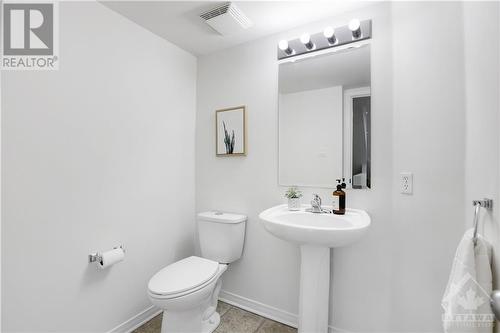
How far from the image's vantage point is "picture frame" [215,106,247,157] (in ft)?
6.47

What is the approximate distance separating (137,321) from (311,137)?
1.88m

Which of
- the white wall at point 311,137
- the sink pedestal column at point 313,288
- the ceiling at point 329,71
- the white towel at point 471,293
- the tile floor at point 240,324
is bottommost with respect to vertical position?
the tile floor at point 240,324

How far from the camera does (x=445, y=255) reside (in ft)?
3.71

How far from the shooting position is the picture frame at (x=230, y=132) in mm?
1973

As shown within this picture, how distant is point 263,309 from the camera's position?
186 centimetres

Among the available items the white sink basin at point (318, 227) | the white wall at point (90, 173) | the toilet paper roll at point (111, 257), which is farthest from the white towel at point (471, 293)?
the white wall at point (90, 173)

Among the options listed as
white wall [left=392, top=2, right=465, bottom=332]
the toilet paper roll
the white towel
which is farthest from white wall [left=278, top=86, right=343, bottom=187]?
the toilet paper roll

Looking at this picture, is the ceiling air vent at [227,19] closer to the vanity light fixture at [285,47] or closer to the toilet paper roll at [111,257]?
the vanity light fixture at [285,47]

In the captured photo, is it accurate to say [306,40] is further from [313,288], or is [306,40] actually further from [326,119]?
[313,288]

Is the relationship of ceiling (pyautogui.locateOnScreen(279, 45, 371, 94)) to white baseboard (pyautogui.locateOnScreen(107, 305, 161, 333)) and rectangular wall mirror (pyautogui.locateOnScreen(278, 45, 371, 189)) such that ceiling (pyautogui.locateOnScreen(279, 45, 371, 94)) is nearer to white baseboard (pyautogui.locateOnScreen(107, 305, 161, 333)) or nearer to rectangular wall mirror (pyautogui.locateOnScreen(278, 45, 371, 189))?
rectangular wall mirror (pyautogui.locateOnScreen(278, 45, 371, 189))

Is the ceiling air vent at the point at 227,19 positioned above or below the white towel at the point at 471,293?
above

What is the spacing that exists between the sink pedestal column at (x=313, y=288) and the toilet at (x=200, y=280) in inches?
23.4

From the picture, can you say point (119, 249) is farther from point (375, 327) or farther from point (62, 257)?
point (375, 327)

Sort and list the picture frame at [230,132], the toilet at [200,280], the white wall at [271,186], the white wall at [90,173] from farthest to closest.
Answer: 1. the picture frame at [230,132]
2. the white wall at [271,186]
3. the toilet at [200,280]
4. the white wall at [90,173]
